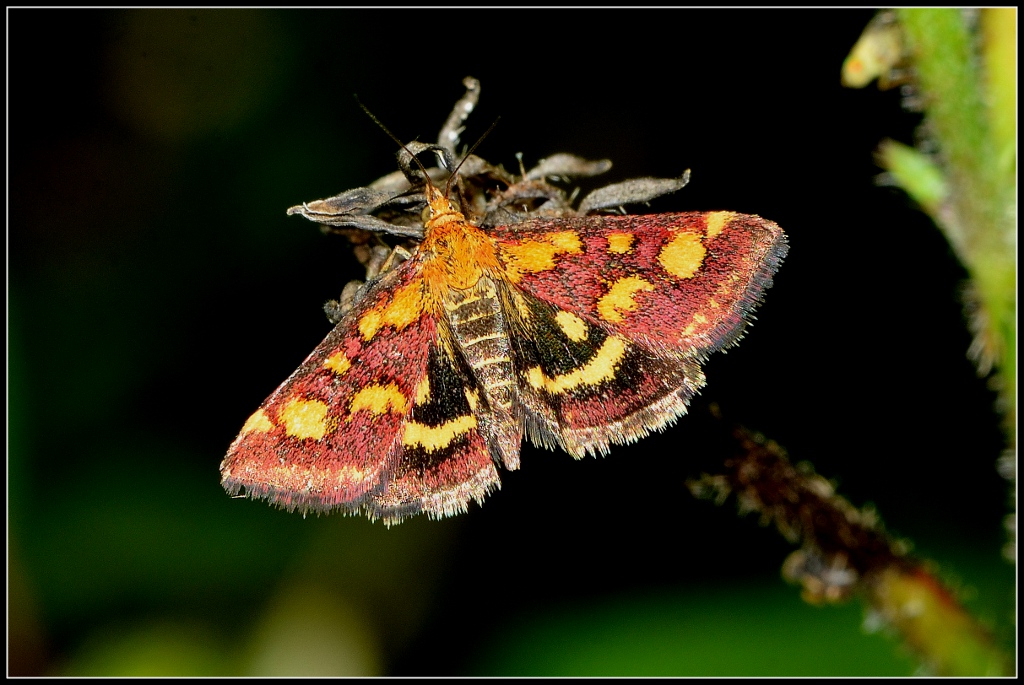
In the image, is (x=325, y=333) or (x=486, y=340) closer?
(x=486, y=340)

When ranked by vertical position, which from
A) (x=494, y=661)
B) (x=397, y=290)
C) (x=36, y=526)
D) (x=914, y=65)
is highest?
(x=914, y=65)

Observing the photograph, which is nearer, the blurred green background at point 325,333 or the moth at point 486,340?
the moth at point 486,340

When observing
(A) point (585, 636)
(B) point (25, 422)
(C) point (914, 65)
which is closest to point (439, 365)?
(C) point (914, 65)

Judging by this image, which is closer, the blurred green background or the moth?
the moth

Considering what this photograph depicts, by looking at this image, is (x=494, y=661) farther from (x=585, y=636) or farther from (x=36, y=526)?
(x=36, y=526)
